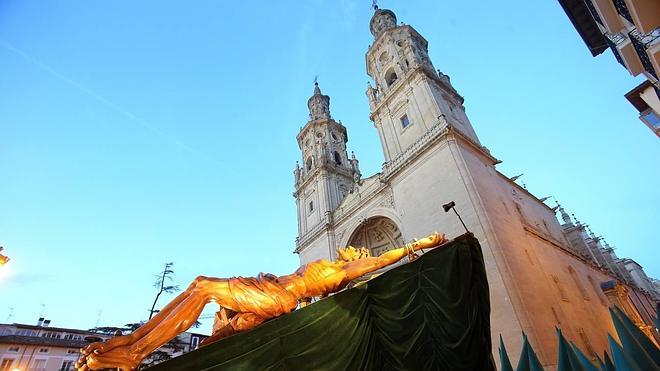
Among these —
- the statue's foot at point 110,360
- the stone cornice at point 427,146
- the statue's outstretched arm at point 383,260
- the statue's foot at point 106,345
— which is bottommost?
the statue's foot at point 110,360

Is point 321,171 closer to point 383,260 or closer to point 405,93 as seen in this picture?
point 405,93

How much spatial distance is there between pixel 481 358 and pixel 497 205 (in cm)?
1473

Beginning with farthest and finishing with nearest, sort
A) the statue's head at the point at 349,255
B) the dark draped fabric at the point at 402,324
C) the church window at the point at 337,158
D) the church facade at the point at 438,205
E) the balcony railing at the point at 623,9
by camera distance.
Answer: the church window at the point at 337,158, the church facade at the point at 438,205, the balcony railing at the point at 623,9, the statue's head at the point at 349,255, the dark draped fabric at the point at 402,324

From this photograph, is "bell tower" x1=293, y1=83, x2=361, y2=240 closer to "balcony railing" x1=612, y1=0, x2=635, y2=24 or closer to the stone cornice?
the stone cornice

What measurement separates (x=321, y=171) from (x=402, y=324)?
78.8 feet

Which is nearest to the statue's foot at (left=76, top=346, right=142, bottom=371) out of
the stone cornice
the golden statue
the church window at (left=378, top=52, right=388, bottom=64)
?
the golden statue

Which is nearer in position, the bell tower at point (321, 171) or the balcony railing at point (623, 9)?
the balcony railing at point (623, 9)

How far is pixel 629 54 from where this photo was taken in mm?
11797

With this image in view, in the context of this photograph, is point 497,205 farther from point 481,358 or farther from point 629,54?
point 481,358

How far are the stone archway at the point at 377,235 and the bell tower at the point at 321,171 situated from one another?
2.51m

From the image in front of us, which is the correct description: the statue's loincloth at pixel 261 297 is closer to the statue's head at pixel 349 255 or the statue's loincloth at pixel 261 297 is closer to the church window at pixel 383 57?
the statue's head at pixel 349 255

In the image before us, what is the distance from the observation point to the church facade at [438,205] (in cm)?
1307

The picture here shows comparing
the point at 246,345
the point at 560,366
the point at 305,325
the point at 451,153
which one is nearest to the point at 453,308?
the point at 560,366

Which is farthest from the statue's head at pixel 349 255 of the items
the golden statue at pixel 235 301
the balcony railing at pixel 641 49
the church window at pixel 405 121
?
the church window at pixel 405 121
